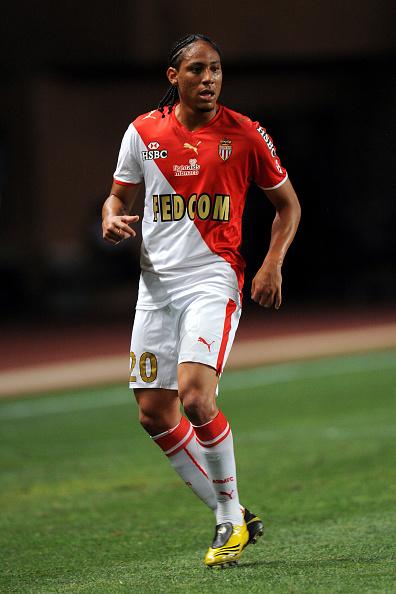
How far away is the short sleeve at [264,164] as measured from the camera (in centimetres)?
625

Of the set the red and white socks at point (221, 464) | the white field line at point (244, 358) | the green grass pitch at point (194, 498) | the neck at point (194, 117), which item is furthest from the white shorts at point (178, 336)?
the white field line at point (244, 358)

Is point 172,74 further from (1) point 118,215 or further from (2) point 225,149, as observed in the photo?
(1) point 118,215

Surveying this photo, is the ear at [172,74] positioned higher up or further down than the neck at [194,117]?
higher up

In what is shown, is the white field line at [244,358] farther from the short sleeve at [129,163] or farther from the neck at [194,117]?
the neck at [194,117]

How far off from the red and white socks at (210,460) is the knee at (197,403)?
6cm

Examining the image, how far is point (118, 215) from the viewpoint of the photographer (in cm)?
640

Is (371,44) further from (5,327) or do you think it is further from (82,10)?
(5,327)

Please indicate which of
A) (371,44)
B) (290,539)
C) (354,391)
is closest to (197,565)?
(290,539)

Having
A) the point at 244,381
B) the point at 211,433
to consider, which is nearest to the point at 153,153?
the point at 211,433

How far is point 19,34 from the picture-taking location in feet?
74.5

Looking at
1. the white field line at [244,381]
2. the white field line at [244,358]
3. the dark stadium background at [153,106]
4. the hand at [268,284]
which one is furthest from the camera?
the dark stadium background at [153,106]

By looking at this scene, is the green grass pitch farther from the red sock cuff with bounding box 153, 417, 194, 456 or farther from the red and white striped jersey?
the red and white striped jersey

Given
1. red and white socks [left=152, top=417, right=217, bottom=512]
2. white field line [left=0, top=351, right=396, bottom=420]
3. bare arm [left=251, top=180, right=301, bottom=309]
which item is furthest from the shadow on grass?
white field line [left=0, top=351, right=396, bottom=420]

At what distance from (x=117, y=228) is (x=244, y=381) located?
30.3 feet
